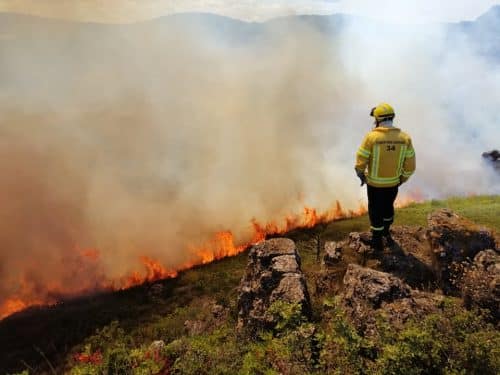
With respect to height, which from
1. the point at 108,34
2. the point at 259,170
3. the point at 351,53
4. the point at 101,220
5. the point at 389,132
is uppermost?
the point at 108,34

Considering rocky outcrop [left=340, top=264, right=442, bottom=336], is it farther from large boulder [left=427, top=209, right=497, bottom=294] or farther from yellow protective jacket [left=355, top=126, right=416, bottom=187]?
yellow protective jacket [left=355, top=126, right=416, bottom=187]

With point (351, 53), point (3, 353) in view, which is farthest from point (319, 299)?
point (351, 53)

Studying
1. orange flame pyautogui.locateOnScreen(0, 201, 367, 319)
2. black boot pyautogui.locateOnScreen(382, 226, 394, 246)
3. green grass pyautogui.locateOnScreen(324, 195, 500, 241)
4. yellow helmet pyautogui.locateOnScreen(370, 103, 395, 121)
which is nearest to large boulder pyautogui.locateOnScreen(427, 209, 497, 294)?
black boot pyautogui.locateOnScreen(382, 226, 394, 246)

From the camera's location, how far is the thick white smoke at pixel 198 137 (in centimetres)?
1795

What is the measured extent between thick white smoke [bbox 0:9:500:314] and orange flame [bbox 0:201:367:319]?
368mm

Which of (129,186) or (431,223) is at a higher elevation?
(431,223)

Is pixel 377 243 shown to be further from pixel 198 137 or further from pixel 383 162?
pixel 198 137

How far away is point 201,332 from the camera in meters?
7.03

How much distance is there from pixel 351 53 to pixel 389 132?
4485cm

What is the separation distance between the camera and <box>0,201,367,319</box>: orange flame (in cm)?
1438

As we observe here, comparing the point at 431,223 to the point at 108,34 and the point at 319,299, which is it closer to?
the point at 319,299

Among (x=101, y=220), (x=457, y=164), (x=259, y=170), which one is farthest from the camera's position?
(x=457, y=164)

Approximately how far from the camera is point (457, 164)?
26234 mm

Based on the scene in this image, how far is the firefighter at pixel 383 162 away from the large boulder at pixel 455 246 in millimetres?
1004
